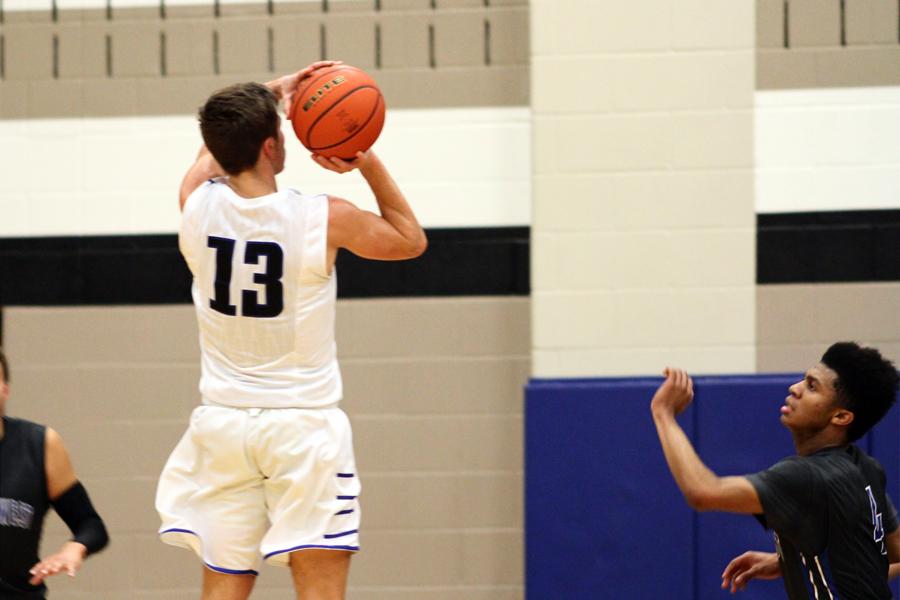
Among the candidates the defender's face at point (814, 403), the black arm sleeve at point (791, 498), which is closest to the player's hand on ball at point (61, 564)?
the black arm sleeve at point (791, 498)

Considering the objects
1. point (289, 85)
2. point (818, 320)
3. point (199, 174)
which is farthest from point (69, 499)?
point (818, 320)

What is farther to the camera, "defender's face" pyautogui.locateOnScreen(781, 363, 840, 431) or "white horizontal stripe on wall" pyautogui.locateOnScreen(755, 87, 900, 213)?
"white horizontal stripe on wall" pyautogui.locateOnScreen(755, 87, 900, 213)

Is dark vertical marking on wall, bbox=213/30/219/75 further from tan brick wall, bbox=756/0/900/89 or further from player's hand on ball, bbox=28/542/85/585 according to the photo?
player's hand on ball, bbox=28/542/85/585

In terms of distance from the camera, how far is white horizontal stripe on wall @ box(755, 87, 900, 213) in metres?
4.92

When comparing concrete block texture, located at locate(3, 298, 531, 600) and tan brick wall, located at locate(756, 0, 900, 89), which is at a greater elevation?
tan brick wall, located at locate(756, 0, 900, 89)

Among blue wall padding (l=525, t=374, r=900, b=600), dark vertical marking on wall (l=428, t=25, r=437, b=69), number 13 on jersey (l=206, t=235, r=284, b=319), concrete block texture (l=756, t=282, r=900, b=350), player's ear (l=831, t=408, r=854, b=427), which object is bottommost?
blue wall padding (l=525, t=374, r=900, b=600)

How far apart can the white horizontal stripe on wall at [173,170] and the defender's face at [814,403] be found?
2175 millimetres

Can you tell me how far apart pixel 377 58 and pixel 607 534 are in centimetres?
234

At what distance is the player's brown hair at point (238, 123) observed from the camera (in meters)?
Answer: 3.00

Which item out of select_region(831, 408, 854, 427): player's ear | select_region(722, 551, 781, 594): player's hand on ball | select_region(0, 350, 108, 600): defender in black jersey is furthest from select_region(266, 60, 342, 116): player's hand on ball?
select_region(722, 551, 781, 594): player's hand on ball

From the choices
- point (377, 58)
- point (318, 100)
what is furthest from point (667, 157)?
point (318, 100)

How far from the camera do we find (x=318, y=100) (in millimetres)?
3213

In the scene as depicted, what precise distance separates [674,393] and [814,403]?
0.53m

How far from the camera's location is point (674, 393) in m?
2.68
